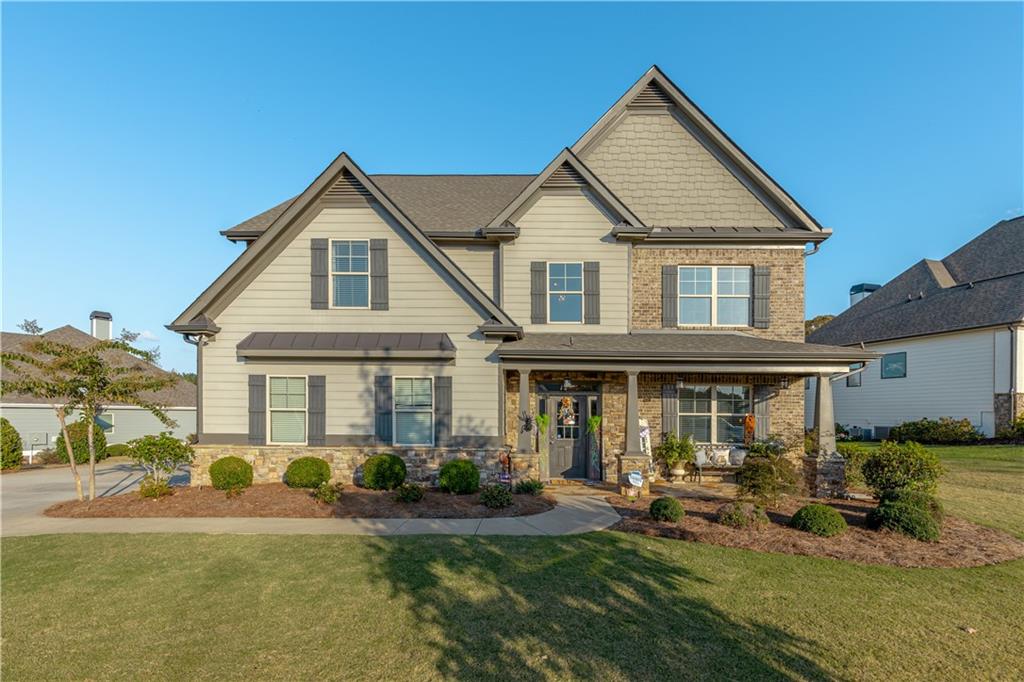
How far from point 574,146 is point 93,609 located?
14.4m

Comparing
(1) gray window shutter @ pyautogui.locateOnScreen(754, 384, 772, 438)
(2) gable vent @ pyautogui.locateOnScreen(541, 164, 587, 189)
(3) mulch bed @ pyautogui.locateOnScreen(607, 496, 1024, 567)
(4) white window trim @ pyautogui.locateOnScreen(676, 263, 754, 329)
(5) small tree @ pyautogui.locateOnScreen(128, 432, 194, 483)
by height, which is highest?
(2) gable vent @ pyautogui.locateOnScreen(541, 164, 587, 189)

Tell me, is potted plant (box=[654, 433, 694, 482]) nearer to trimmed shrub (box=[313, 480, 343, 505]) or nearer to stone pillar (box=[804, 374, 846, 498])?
stone pillar (box=[804, 374, 846, 498])

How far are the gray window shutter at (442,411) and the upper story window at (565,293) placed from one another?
3643mm

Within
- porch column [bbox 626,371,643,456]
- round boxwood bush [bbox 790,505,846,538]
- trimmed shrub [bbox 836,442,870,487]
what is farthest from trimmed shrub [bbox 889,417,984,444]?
round boxwood bush [bbox 790,505,846,538]

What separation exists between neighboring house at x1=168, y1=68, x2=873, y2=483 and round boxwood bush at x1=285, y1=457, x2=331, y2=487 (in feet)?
1.96

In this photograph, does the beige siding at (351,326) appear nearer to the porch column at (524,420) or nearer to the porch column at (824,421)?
the porch column at (524,420)

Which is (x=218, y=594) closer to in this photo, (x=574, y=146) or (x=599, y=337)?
(x=599, y=337)

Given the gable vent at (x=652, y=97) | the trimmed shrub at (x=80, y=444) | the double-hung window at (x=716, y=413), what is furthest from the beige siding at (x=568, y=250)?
the trimmed shrub at (x=80, y=444)

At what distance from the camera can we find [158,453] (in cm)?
1162

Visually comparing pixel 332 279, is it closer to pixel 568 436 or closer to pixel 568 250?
pixel 568 250

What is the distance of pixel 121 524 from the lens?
9.60 m

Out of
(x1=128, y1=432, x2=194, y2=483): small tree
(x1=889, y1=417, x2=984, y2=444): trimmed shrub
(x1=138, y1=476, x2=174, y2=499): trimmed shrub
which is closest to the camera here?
(x1=138, y1=476, x2=174, y2=499): trimmed shrub

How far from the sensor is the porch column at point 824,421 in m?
12.6

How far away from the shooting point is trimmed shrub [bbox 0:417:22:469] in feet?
58.6
